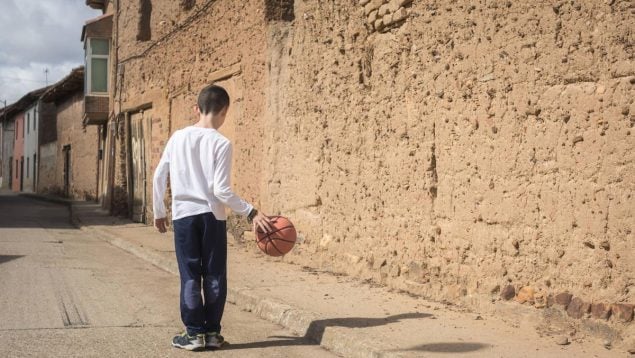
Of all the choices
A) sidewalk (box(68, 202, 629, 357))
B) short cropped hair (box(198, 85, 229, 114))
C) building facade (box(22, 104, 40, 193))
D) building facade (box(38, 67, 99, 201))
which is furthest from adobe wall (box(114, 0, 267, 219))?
building facade (box(22, 104, 40, 193))

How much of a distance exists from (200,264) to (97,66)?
21.1 metres

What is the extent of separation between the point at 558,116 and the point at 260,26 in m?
6.05

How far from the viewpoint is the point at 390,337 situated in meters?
5.16

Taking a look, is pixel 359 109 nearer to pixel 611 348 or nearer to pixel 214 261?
pixel 214 261

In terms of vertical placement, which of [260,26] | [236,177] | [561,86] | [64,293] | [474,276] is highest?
[260,26]

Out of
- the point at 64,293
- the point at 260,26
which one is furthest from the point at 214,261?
the point at 260,26

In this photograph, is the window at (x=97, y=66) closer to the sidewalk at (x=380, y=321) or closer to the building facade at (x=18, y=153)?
the sidewalk at (x=380, y=321)

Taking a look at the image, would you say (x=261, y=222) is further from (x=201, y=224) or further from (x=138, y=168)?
(x=138, y=168)

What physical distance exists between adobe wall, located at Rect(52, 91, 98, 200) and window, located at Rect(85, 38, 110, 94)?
4020 millimetres

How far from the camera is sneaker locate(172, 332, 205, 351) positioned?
511 cm

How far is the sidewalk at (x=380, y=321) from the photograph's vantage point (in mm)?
4832

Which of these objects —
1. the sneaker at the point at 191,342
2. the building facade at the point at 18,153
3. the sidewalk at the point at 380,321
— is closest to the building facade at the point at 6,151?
the building facade at the point at 18,153

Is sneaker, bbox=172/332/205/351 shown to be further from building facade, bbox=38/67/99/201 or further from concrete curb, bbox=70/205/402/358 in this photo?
building facade, bbox=38/67/99/201

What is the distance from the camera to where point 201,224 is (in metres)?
5.16
